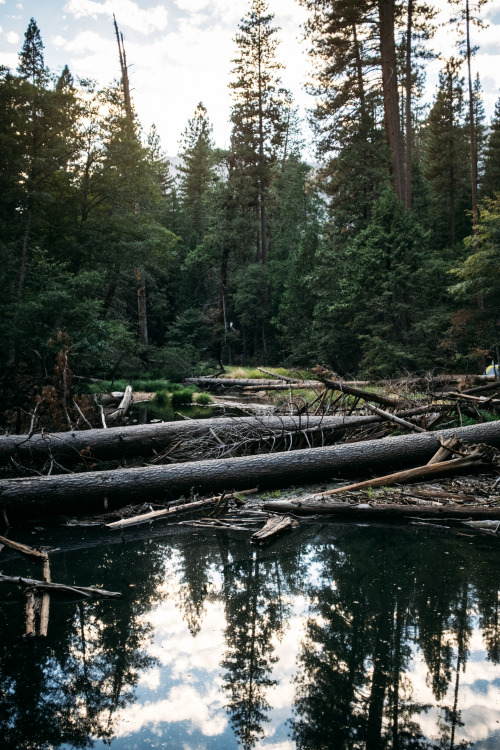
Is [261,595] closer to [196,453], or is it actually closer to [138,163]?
[196,453]

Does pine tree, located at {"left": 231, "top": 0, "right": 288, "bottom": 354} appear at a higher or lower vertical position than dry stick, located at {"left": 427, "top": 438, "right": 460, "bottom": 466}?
higher

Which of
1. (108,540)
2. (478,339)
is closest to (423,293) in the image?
(478,339)

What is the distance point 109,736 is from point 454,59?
2912cm

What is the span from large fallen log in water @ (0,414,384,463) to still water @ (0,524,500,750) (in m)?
2.67

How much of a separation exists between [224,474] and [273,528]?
4.82ft

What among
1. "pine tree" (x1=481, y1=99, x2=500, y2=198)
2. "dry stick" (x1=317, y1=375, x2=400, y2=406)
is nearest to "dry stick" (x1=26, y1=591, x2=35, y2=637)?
"dry stick" (x1=317, y1=375, x2=400, y2=406)

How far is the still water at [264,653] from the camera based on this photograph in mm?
2418

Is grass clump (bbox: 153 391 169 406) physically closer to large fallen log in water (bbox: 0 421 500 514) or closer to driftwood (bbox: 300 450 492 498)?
large fallen log in water (bbox: 0 421 500 514)

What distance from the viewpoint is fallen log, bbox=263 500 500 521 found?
5340mm

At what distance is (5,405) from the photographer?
390 inches

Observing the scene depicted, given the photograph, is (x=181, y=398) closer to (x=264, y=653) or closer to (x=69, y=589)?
(x=69, y=589)

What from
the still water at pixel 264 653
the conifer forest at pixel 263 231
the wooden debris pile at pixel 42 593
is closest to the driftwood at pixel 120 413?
the conifer forest at pixel 263 231

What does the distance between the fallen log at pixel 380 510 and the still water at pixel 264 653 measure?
0.60 metres

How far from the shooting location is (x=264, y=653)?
306 centimetres
